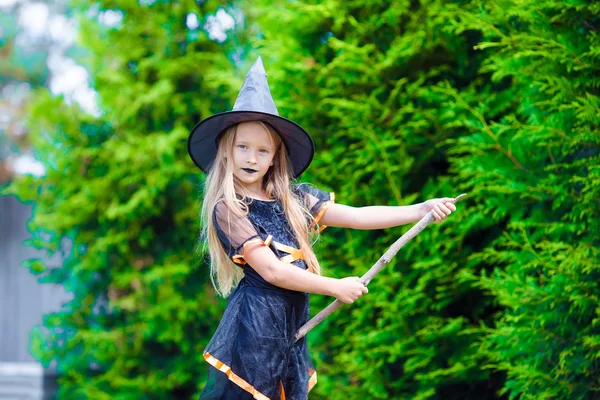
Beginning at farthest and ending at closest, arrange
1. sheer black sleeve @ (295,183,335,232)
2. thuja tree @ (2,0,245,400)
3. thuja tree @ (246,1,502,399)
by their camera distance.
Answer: thuja tree @ (2,0,245,400) < thuja tree @ (246,1,502,399) < sheer black sleeve @ (295,183,335,232)

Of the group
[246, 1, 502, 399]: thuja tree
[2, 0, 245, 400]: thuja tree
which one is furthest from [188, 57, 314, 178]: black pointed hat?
[2, 0, 245, 400]: thuja tree

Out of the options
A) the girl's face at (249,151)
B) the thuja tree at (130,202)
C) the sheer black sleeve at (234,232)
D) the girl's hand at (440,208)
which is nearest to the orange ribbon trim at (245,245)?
the sheer black sleeve at (234,232)

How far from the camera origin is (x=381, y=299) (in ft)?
11.8

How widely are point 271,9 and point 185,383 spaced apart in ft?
9.48

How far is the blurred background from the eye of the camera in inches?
117

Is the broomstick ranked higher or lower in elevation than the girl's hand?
lower

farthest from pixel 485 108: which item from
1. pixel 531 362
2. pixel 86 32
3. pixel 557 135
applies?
pixel 86 32

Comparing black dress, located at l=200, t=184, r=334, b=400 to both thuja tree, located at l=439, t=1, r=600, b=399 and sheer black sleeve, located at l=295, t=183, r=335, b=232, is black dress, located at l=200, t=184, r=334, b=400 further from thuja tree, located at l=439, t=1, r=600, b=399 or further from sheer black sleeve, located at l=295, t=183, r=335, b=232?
thuja tree, located at l=439, t=1, r=600, b=399

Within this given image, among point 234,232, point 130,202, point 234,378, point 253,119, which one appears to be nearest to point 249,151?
point 253,119

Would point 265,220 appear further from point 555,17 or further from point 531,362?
point 555,17

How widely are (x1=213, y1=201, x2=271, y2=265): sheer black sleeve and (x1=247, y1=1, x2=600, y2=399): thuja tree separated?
136 cm

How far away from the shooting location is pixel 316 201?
2605mm

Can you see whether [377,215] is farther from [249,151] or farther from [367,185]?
[367,185]

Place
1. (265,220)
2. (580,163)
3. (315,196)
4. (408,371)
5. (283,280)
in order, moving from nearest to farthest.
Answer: (283,280)
(265,220)
(315,196)
(580,163)
(408,371)
